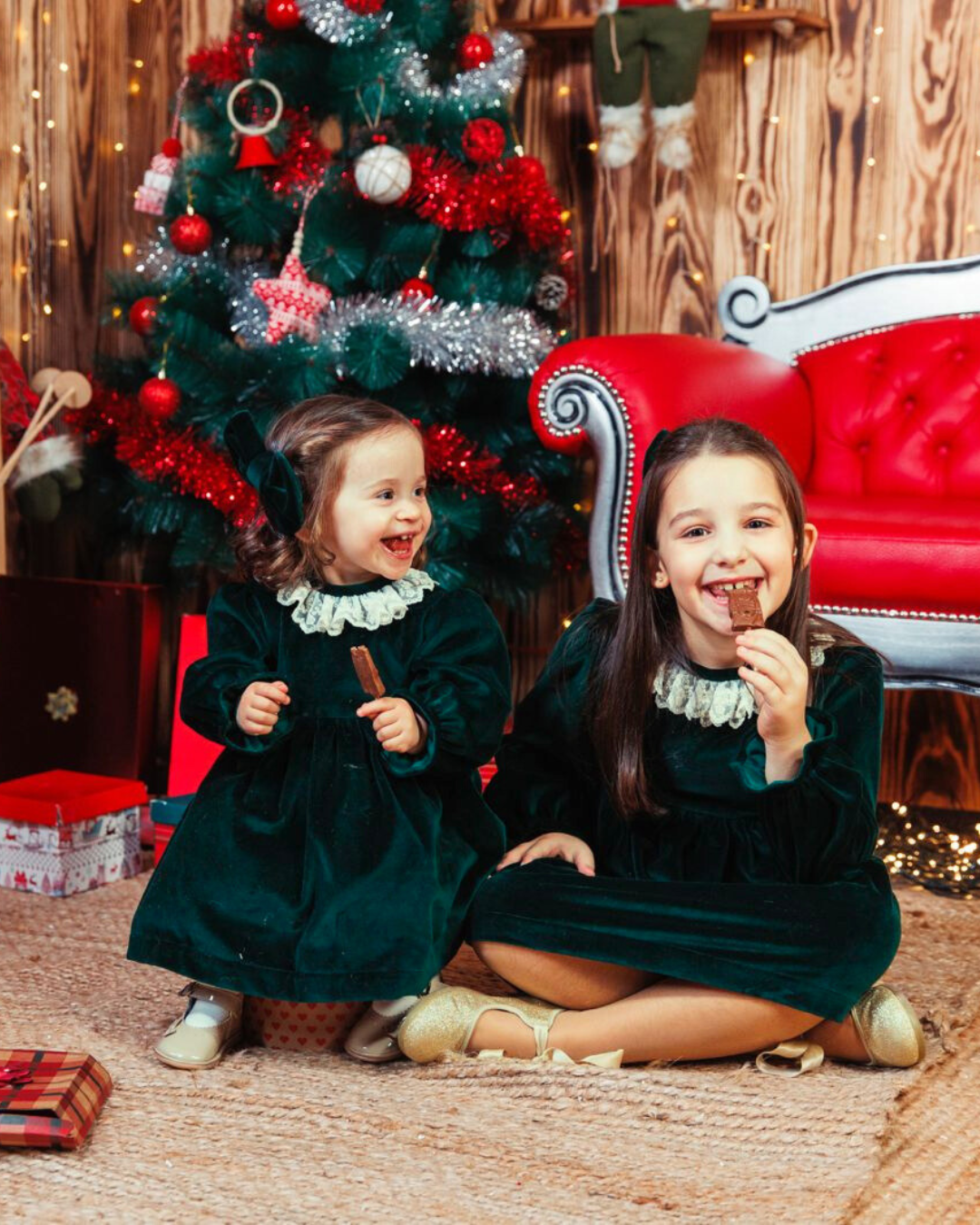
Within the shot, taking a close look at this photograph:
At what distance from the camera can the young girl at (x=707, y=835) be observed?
142 centimetres

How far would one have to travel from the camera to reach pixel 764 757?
149cm

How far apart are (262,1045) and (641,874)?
435mm

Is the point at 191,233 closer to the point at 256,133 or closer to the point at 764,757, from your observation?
the point at 256,133

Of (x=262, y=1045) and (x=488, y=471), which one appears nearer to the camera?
(x=262, y=1045)

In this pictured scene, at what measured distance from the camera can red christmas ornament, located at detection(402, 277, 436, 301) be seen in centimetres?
259

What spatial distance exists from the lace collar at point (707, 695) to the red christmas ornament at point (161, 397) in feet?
4.39

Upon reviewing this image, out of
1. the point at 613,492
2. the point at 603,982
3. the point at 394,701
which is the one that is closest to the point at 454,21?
the point at 613,492

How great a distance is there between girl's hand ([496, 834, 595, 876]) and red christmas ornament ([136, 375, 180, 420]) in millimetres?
1315

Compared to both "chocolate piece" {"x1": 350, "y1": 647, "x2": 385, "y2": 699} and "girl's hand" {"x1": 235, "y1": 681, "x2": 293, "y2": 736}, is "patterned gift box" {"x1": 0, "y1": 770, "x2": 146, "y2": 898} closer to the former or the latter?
"girl's hand" {"x1": 235, "y1": 681, "x2": 293, "y2": 736}

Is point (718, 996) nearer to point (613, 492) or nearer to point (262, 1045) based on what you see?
point (262, 1045)

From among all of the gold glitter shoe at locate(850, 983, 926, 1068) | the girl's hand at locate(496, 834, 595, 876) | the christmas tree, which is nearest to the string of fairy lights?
the christmas tree

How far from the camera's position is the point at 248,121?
2.72 metres

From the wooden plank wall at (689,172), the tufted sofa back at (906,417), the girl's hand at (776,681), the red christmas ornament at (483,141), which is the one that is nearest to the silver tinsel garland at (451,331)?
the red christmas ornament at (483,141)

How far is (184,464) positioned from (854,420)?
1268mm
